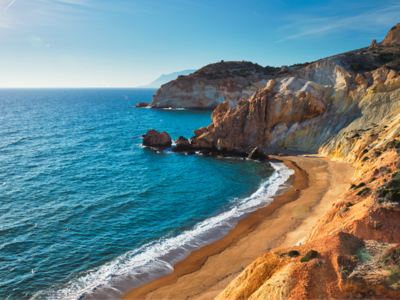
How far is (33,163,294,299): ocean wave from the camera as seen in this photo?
19625 mm

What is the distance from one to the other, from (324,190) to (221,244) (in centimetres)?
1803

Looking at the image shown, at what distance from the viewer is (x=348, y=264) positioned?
12.1m

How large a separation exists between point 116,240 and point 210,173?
21.9 meters

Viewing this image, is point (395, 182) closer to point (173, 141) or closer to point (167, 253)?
point (167, 253)

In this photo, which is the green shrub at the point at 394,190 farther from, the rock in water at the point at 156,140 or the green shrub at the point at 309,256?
the rock in water at the point at 156,140

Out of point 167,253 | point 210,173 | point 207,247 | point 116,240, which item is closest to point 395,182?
point 207,247

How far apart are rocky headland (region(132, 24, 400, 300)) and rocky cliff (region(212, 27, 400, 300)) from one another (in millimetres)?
58

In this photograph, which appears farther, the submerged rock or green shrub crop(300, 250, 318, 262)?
the submerged rock

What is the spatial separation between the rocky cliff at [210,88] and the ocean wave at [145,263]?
92113 millimetres

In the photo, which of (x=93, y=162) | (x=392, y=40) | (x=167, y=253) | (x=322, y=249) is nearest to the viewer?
(x=322, y=249)

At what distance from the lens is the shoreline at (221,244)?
2006cm

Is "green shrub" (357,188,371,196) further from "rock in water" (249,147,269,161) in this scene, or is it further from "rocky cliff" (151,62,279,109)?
"rocky cliff" (151,62,279,109)

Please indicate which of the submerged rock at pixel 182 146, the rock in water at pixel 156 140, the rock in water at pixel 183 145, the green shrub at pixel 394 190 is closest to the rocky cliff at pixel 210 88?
the rock in water at pixel 156 140

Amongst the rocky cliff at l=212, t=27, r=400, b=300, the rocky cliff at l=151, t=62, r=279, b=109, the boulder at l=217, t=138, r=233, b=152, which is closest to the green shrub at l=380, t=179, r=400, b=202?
the rocky cliff at l=212, t=27, r=400, b=300
